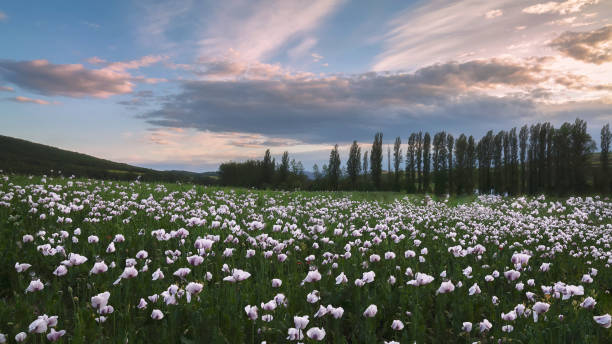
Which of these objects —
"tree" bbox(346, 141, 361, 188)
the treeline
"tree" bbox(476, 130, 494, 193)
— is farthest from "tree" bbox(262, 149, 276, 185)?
"tree" bbox(476, 130, 494, 193)

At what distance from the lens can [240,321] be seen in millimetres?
3148

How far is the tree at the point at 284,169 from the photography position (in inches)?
3105

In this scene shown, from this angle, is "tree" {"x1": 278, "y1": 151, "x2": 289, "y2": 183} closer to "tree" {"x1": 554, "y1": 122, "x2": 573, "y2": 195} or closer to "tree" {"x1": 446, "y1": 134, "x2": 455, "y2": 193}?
"tree" {"x1": 446, "y1": 134, "x2": 455, "y2": 193}

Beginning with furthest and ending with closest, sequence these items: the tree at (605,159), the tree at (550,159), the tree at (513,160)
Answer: the tree at (513,160) < the tree at (550,159) < the tree at (605,159)

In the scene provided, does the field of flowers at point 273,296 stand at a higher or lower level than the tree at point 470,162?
lower

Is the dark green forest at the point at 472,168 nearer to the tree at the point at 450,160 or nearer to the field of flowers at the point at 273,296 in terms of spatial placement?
the tree at the point at 450,160

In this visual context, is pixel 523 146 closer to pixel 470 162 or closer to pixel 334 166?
pixel 470 162

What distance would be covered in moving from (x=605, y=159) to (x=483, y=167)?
58.0 ft

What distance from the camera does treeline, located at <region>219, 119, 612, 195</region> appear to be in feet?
146

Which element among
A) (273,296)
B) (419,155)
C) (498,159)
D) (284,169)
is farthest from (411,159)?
(273,296)

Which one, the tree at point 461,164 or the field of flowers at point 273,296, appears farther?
the tree at point 461,164

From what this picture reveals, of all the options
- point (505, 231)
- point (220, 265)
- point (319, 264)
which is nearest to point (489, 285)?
point (319, 264)

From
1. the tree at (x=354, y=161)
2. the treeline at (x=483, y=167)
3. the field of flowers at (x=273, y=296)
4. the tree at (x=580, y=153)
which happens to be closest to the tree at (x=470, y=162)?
the treeline at (x=483, y=167)

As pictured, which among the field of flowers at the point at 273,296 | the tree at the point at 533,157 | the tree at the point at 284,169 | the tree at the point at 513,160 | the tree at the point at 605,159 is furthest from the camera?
the tree at the point at 284,169
